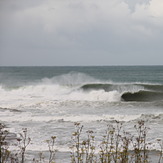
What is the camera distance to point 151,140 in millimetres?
10250

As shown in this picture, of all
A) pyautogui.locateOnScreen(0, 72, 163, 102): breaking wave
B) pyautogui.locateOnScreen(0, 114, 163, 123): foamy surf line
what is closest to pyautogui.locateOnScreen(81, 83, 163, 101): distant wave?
pyautogui.locateOnScreen(0, 72, 163, 102): breaking wave

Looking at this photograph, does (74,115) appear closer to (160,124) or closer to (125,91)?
(160,124)

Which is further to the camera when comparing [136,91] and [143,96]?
[136,91]

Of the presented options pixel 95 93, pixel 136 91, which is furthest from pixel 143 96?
pixel 95 93

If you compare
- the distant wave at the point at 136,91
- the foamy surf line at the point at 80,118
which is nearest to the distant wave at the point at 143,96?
the distant wave at the point at 136,91

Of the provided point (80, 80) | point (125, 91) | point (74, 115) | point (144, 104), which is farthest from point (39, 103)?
point (80, 80)

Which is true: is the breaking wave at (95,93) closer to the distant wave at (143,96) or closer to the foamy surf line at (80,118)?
the distant wave at (143,96)

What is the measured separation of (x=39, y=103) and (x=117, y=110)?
231 inches

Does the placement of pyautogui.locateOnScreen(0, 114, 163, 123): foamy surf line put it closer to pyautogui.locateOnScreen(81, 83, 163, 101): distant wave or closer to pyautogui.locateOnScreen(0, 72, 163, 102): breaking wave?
pyautogui.locateOnScreen(0, 72, 163, 102): breaking wave

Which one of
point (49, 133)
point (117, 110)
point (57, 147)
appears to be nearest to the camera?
point (57, 147)

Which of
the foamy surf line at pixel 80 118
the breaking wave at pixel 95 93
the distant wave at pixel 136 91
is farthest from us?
the distant wave at pixel 136 91

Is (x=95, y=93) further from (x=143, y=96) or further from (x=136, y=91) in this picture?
(x=136, y=91)

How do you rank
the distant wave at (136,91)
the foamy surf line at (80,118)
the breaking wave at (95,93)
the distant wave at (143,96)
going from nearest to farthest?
the foamy surf line at (80,118), the breaking wave at (95,93), the distant wave at (143,96), the distant wave at (136,91)

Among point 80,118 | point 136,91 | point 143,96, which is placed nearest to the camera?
point 80,118
